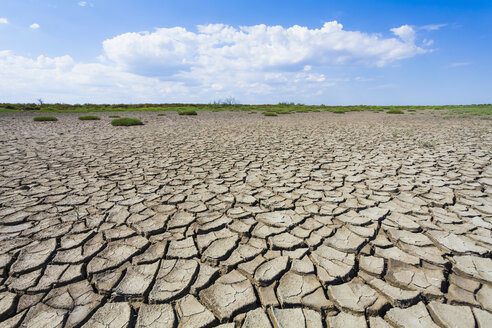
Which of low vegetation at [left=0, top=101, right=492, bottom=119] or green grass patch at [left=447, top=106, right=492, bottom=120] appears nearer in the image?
green grass patch at [left=447, top=106, right=492, bottom=120]

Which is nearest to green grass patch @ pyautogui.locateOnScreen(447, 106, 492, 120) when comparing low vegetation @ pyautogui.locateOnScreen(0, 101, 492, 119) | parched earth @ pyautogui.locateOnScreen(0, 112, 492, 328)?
low vegetation @ pyautogui.locateOnScreen(0, 101, 492, 119)

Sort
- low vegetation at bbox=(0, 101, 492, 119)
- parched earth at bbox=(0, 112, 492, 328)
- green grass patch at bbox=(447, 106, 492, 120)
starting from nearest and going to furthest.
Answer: parched earth at bbox=(0, 112, 492, 328)
green grass patch at bbox=(447, 106, 492, 120)
low vegetation at bbox=(0, 101, 492, 119)

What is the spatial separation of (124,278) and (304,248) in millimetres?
1283

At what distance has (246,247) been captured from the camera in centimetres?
199

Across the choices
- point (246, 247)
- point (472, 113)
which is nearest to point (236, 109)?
point (472, 113)

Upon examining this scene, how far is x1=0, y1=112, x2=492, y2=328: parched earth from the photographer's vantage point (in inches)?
Result: 55.2

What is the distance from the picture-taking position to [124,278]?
64.9 inches

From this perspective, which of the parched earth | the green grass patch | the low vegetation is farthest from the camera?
the low vegetation

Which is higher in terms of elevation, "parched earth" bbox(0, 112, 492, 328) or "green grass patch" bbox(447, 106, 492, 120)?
"green grass patch" bbox(447, 106, 492, 120)

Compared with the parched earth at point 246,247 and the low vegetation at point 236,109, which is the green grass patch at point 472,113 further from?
the parched earth at point 246,247

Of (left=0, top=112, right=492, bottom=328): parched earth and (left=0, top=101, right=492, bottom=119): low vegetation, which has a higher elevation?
(left=0, top=101, right=492, bottom=119): low vegetation

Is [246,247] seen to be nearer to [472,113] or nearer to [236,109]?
[472,113]

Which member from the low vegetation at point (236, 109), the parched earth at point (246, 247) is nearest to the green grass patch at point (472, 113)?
the low vegetation at point (236, 109)

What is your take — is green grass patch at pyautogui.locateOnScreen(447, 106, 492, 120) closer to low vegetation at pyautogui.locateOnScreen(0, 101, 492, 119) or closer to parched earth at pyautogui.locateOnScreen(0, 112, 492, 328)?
low vegetation at pyautogui.locateOnScreen(0, 101, 492, 119)
